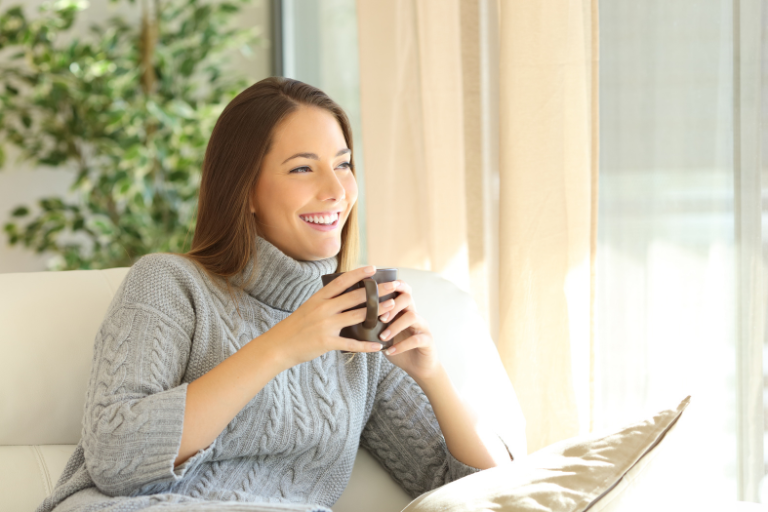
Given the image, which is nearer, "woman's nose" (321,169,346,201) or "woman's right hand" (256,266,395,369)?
"woman's right hand" (256,266,395,369)

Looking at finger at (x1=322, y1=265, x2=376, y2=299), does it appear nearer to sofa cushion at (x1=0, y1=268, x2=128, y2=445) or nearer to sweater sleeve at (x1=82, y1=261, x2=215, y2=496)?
sweater sleeve at (x1=82, y1=261, x2=215, y2=496)

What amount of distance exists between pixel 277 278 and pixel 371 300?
34 cm

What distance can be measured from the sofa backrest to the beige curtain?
0.22 meters

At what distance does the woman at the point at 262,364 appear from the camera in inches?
40.2

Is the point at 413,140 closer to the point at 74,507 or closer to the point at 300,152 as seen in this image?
the point at 300,152

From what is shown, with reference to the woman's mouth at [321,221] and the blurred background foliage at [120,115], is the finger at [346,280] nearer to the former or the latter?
the woman's mouth at [321,221]

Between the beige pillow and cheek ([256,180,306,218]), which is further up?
cheek ([256,180,306,218])

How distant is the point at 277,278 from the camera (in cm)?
130

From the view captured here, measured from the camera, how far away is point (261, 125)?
132 cm

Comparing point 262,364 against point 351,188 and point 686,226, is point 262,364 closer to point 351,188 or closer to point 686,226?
point 351,188

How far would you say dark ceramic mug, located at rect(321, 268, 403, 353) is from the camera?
1005mm

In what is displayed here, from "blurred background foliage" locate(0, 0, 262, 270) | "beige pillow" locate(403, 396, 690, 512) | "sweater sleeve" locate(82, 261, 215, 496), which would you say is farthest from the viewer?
"blurred background foliage" locate(0, 0, 262, 270)

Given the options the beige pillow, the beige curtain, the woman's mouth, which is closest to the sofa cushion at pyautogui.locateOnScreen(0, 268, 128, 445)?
the woman's mouth

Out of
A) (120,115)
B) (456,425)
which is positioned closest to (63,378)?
(456,425)
